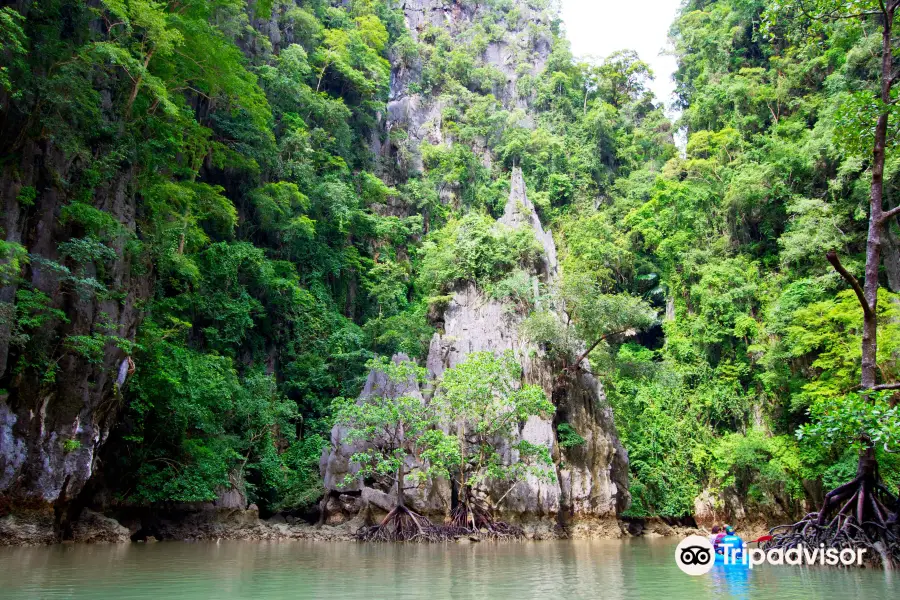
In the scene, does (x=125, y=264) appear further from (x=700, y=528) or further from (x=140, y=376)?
(x=700, y=528)

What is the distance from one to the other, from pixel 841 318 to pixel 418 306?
1617 centimetres

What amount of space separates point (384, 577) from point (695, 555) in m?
5.17

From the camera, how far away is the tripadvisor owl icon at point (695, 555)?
9.21 m

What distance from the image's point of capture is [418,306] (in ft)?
88.2

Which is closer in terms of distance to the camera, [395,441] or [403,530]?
[403,530]

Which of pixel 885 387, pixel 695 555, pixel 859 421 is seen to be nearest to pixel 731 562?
pixel 695 555

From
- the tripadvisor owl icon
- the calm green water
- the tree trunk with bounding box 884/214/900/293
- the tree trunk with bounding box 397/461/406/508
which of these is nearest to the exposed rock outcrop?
the calm green water

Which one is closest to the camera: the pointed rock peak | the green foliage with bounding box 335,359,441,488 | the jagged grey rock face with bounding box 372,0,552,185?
the green foliage with bounding box 335,359,441,488

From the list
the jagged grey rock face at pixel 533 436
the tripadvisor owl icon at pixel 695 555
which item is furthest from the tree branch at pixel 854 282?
the jagged grey rock face at pixel 533 436

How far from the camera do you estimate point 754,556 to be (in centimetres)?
1038

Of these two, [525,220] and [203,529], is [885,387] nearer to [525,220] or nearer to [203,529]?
[203,529]

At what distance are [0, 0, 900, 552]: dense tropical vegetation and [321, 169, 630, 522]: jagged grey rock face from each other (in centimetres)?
89

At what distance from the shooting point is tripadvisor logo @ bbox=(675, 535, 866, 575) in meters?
8.34

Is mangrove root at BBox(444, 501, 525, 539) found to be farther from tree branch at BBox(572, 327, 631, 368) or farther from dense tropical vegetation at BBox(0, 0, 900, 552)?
tree branch at BBox(572, 327, 631, 368)
